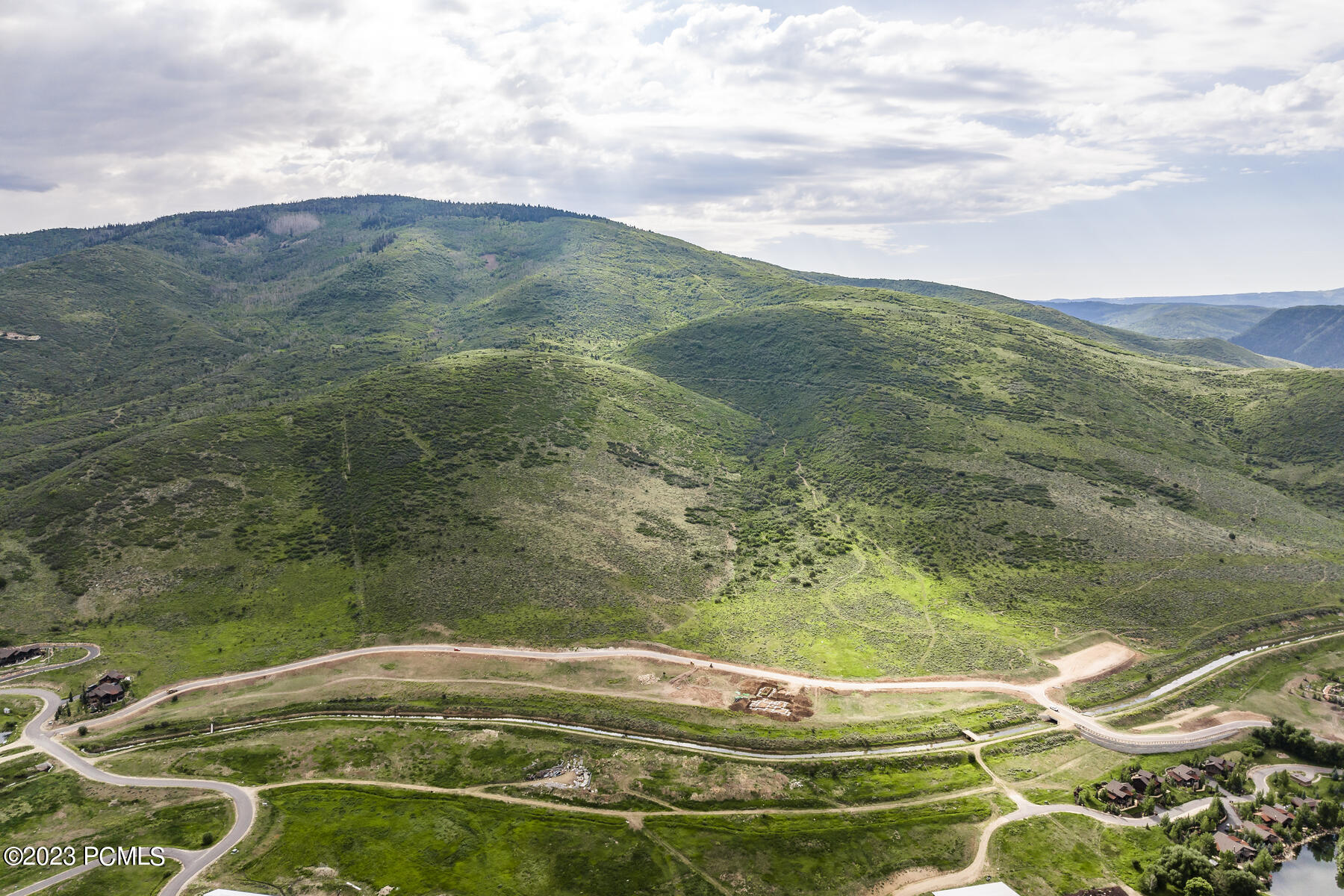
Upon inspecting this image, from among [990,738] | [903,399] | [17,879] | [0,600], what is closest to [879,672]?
[990,738]

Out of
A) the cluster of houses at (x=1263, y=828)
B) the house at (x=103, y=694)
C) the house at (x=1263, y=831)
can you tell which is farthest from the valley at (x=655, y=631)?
the house at (x=1263, y=831)

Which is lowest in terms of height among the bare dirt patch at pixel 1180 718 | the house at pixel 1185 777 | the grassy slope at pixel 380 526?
the house at pixel 1185 777

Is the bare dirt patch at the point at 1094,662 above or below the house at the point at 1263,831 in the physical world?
above

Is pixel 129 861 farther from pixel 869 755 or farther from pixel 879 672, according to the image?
pixel 879 672

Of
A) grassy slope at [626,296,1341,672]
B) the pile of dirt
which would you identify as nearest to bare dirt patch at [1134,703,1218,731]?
grassy slope at [626,296,1341,672]

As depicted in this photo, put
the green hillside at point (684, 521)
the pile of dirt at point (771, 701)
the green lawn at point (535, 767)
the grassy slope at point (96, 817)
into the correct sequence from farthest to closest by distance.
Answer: the green hillside at point (684, 521)
the pile of dirt at point (771, 701)
the green lawn at point (535, 767)
the grassy slope at point (96, 817)

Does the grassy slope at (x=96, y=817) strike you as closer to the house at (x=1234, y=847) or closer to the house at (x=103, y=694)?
the house at (x=103, y=694)

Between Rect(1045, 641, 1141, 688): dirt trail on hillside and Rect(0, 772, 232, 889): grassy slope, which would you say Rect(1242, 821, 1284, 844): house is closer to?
Rect(1045, 641, 1141, 688): dirt trail on hillside

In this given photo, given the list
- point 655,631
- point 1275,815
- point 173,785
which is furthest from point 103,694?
point 1275,815
